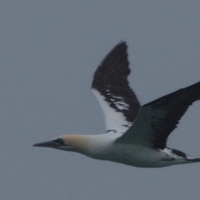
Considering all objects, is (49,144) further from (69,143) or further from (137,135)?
(137,135)

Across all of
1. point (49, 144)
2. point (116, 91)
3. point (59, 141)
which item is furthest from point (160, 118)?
point (116, 91)

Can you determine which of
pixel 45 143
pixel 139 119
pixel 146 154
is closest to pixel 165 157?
pixel 146 154

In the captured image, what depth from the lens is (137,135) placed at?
18.6 metres

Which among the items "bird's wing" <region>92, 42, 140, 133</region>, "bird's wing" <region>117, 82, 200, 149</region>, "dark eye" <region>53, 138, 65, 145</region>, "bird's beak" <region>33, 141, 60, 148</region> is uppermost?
"bird's wing" <region>92, 42, 140, 133</region>

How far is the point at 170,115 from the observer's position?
17734 millimetres

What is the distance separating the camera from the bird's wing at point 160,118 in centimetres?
1700

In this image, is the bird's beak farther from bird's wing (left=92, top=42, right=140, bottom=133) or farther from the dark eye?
bird's wing (left=92, top=42, right=140, bottom=133)

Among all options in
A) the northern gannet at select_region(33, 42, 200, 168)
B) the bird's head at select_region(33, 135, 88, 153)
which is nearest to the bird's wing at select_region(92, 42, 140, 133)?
the northern gannet at select_region(33, 42, 200, 168)

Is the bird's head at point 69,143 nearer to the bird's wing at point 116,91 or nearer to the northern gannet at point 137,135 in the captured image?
the northern gannet at point 137,135

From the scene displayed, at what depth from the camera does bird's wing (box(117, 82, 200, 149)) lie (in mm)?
17000

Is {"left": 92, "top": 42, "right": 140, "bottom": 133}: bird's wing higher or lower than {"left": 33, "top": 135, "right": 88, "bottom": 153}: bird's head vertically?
higher

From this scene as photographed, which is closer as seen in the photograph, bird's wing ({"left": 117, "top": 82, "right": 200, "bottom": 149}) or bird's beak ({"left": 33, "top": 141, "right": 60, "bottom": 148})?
bird's wing ({"left": 117, "top": 82, "right": 200, "bottom": 149})

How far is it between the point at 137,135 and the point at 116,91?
4176 mm

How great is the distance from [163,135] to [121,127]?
2259mm
